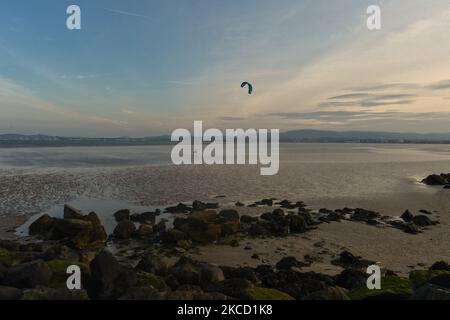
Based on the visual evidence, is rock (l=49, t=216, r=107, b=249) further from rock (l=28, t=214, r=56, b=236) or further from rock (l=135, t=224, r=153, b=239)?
rock (l=135, t=224, r=153, b=239)

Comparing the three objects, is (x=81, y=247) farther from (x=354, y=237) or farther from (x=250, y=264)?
(x=354, y=237)

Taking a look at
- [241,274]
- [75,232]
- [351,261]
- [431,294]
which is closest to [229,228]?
[351,261]

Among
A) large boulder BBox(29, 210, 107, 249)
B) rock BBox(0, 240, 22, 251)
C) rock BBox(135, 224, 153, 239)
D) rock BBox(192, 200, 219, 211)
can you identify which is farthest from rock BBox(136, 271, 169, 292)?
rock BBox(192, 200, 219, 211)

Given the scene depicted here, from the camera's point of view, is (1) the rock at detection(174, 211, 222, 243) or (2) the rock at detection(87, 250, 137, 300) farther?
(1) the rock at detection(174, 211, 222, 243)

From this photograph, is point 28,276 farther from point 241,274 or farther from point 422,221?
point 422,221

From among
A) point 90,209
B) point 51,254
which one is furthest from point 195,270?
point 90,209

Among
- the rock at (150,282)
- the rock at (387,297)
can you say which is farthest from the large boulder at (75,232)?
the rock at (387,297)
